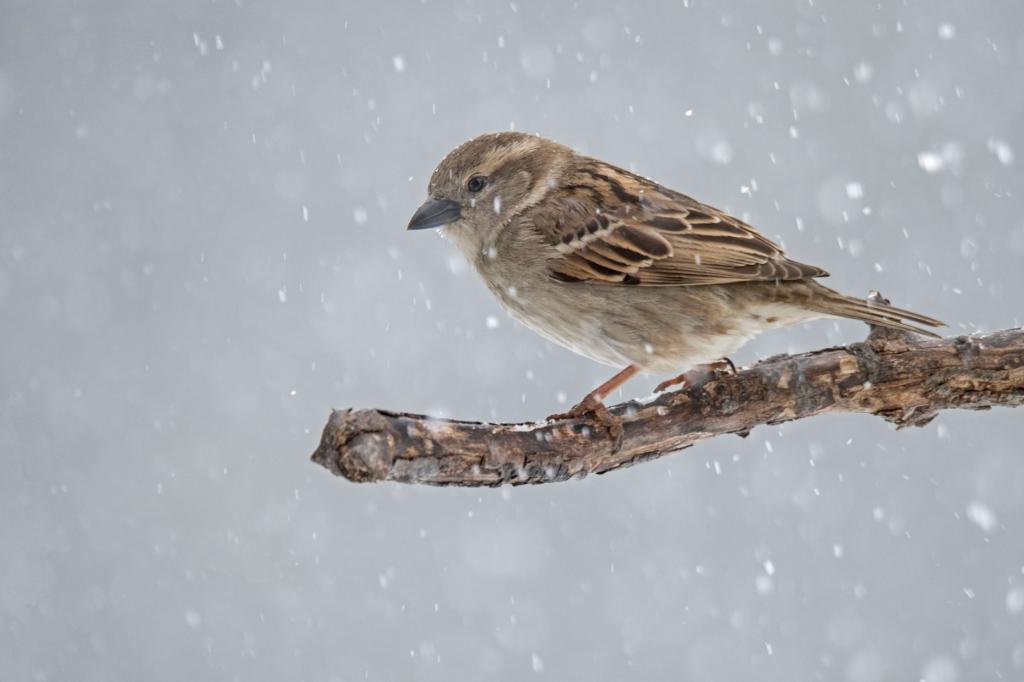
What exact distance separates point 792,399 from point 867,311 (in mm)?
430

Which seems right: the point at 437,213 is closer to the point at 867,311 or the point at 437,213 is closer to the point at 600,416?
the point at 600,416

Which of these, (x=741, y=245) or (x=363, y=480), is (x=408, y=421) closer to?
(x=363, y=480)

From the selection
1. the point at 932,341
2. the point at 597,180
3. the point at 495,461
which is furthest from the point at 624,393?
the point at 495,461

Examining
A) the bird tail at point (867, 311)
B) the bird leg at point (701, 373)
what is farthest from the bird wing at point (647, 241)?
the bird leg at point (701, 373)

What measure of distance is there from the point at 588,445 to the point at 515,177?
4.62ft

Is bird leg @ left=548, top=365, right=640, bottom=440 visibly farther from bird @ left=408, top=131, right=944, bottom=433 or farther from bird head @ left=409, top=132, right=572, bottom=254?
bird head @ left=409, top=132, right=572, bottom=254

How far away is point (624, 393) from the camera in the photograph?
25.7 feet

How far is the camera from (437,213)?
174 inches

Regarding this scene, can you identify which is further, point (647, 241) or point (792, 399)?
point (647, 241)

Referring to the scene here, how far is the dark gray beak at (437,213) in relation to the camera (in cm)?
437

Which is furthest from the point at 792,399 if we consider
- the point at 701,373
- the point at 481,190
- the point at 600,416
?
the point at 481,190

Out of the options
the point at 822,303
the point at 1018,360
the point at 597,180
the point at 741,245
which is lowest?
the point at 1018,360

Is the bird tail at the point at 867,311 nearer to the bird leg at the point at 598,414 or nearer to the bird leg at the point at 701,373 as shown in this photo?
the bird leg at the point at 701,373

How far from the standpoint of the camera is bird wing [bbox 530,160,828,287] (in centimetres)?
412
